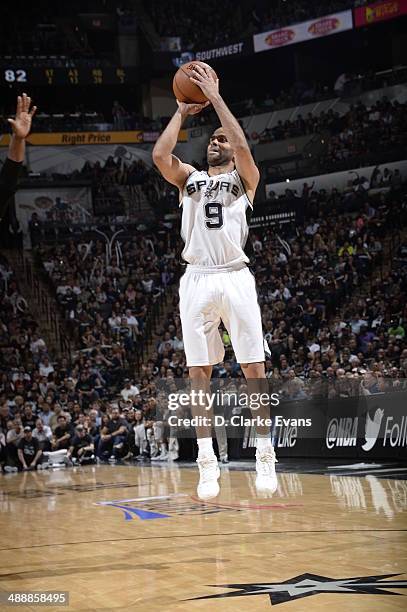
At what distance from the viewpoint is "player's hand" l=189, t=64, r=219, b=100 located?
5.72 meters

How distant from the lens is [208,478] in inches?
240

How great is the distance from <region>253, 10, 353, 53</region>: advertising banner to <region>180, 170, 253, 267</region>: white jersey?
76.4 ft

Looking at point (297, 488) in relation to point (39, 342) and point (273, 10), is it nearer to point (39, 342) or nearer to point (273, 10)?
point (39, 342)

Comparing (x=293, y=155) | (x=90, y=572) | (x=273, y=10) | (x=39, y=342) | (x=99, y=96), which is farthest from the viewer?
(x=99, y=96)

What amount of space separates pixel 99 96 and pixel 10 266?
1025 cm

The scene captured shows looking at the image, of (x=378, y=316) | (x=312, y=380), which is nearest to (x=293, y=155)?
(x=378, y=316)

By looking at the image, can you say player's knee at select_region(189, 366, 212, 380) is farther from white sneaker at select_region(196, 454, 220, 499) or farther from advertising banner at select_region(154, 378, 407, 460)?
advertising banner at select_region(154, 378, 407, 460)

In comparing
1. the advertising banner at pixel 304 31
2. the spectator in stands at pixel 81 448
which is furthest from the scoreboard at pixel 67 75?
the spectator in stands at pixel 81 448

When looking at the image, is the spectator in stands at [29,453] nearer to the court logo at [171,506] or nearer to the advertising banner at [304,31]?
the court logo at [171,506]

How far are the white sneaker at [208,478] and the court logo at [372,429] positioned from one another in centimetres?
705

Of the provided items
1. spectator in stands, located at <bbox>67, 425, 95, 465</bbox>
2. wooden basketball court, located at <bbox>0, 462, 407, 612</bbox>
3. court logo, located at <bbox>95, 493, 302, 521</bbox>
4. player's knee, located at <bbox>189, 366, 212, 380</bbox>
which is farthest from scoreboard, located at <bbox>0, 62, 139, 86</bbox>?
player's knee, located at <bbox>189, 366, 212, 380</bbox>

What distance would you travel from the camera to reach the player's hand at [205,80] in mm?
5719

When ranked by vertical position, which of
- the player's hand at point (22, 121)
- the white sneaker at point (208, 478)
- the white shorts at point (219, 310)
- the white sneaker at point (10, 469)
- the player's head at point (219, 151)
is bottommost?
the white sneaker at point (10, 469)

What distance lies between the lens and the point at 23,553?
751 centimetres
